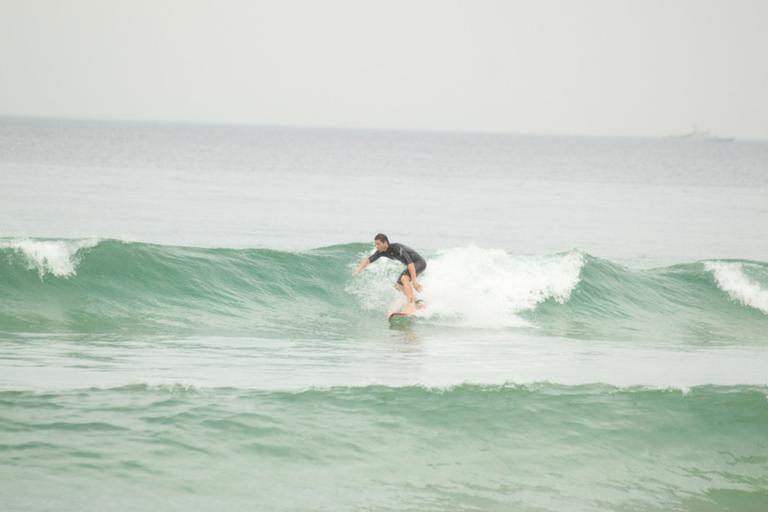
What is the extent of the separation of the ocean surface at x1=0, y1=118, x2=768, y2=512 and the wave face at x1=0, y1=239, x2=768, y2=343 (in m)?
0.07

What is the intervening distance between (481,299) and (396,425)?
8.41 metres

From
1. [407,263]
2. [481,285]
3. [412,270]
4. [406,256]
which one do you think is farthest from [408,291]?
[481,285]

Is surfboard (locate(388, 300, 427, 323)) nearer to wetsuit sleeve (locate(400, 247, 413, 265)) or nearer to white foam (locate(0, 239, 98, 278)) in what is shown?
wetsuit sleeve (locate(400, 247, 413, 265))

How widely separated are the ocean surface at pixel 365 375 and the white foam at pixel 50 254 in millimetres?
43

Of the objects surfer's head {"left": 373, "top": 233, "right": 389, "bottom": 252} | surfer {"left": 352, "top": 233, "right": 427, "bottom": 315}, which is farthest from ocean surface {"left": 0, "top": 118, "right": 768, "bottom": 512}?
surfer's head {"left": 373, "top": 233, "right": 389, "bottom": 252}

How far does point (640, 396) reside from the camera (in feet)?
33.2

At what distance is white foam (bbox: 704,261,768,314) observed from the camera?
66.2ft

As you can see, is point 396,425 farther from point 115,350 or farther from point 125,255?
point 125,255

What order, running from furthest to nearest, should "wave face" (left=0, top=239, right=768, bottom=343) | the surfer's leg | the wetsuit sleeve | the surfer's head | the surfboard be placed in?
the surfboard → "wave face" (left=0, top=239, right=768, bottom=343) → the surfer's leg → the wetsuit sleeve → the surfer's head

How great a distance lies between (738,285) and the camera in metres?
20.9

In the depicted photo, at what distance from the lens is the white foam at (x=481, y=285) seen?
16562mm

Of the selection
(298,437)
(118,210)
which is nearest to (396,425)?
(298,437)

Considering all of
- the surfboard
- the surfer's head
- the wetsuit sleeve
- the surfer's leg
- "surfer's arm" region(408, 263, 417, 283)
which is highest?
the surfer's head

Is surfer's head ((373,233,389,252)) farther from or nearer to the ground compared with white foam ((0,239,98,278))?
farther from the ground
